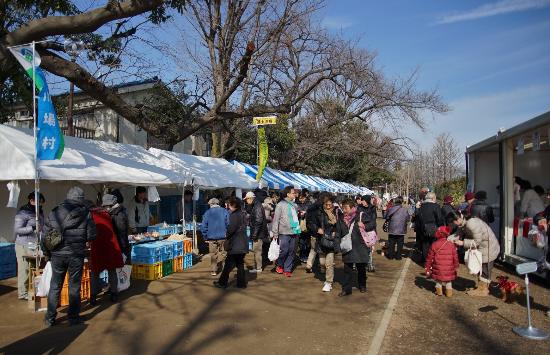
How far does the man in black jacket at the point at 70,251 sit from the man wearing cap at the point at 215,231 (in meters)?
3.23

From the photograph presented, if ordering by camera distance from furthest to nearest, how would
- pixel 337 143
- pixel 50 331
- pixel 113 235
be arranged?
pixel 337 143 → pixel 113 235 → pixel 50 331

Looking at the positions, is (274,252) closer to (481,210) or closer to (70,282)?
(70,282)

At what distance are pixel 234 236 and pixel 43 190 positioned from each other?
533 cm

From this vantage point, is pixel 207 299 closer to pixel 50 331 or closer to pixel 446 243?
pixel 50 331

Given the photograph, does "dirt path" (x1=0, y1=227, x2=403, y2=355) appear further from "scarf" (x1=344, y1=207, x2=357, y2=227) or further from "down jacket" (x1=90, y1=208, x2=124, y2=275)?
"scarf" (x1=344, y1=207, x2=357, y2=227)

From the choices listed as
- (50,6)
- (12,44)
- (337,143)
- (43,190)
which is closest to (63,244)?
(12,44)

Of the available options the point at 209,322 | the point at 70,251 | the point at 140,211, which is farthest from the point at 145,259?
the point at 209,322

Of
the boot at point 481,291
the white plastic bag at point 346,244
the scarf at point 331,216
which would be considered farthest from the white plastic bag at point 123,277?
the boot at point 481,291

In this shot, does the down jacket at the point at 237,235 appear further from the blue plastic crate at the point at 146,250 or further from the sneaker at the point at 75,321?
the sneaker at the point at 75,321

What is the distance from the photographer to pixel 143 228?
10383 millimetres

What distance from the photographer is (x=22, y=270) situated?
6570mm

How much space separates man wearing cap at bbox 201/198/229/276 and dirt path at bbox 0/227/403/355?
854 mm

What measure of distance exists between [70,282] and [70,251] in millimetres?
424

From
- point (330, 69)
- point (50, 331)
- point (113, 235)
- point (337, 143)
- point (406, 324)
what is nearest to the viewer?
point (50, 331)
